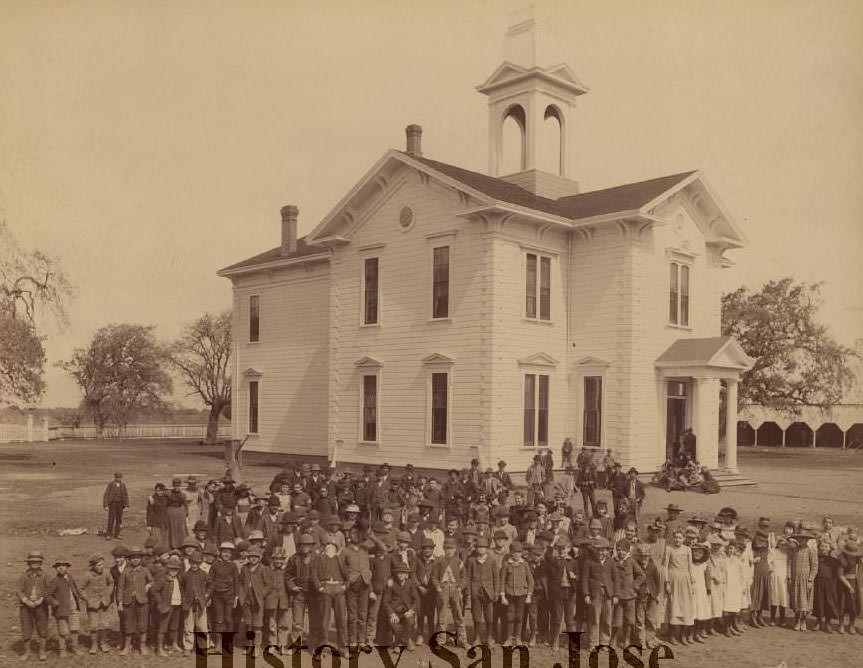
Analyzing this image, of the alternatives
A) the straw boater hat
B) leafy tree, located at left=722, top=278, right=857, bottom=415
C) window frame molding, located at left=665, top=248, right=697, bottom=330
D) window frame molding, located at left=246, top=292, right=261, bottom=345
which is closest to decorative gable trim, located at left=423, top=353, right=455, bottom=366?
window frame molding, located at left=665, top=248, right=697, bottom=330

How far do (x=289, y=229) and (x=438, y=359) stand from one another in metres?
8.74

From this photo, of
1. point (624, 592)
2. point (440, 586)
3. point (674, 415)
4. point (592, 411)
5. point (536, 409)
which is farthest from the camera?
point (674, 415)

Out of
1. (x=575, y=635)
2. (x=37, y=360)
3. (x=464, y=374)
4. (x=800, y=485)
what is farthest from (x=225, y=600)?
→ (x=800, y=485)

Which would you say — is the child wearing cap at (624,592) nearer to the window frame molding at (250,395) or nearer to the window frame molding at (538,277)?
the window frame molding at (538,277)

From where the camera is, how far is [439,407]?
70.1 ft

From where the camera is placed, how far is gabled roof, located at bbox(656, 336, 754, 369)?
21.2m

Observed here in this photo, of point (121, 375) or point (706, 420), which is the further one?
point (121, 375)

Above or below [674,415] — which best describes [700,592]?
below

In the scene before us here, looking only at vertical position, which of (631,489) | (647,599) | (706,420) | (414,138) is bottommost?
(647,599)

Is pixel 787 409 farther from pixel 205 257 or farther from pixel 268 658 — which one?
pixel 268 658

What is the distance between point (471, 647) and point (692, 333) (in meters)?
15.3

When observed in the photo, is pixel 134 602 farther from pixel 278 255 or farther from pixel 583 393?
pixel 278 255

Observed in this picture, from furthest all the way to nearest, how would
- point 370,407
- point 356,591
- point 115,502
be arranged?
point 370,407 → point 115,502 → point 356,591

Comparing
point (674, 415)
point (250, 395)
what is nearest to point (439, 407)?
point (674, 415)
